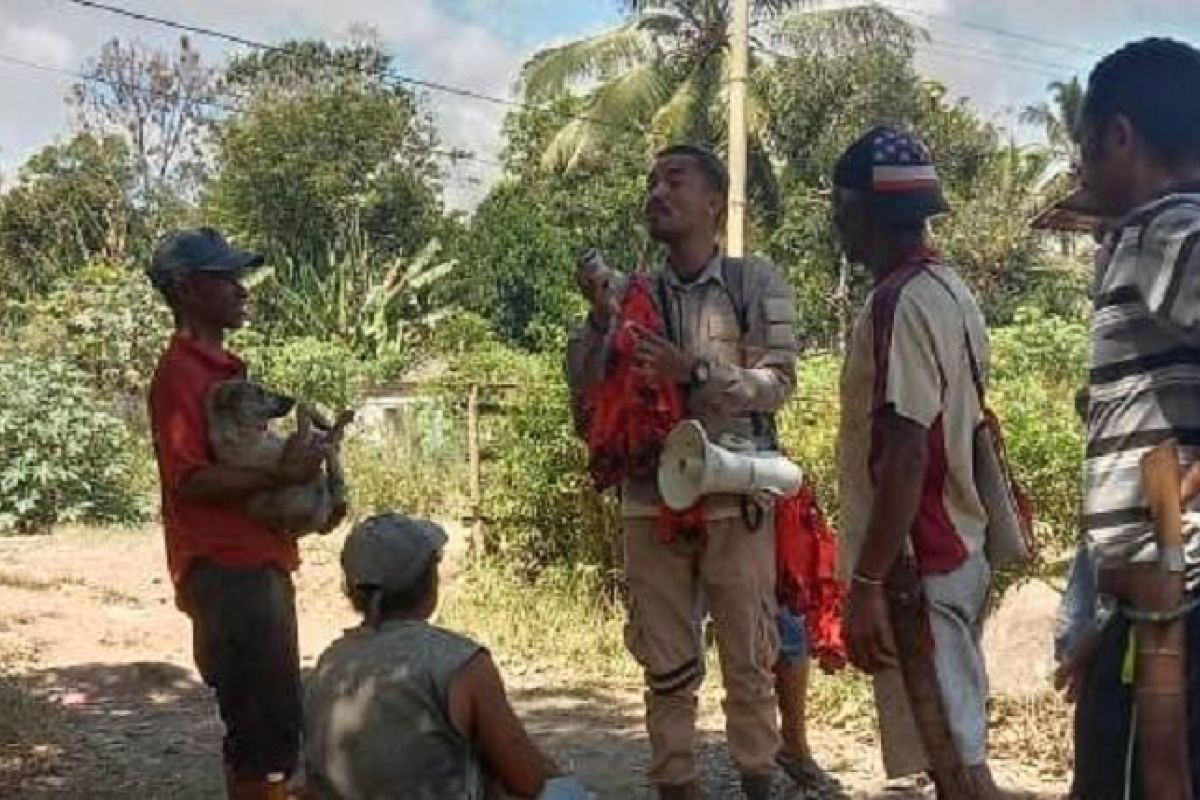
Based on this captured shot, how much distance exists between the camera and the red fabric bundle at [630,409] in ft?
14.0

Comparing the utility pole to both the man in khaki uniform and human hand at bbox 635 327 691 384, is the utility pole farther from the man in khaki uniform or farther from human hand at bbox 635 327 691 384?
human hand at bbox 635 327 691 384

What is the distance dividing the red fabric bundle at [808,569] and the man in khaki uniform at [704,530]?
35cm

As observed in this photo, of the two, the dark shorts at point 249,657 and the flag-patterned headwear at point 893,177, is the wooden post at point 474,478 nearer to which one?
the dark shorts at point 249,657

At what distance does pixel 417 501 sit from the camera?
39.3 ft

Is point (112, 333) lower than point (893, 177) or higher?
higher

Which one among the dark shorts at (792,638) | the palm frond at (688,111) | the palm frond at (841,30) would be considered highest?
the palm frond at (841,30)

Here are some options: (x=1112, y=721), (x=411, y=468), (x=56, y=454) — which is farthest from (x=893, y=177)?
(x=56, y=454)

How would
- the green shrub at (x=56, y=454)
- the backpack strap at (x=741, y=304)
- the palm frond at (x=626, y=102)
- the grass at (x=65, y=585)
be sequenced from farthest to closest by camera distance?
the palm frond at (x=626, y=102) → the green shrub at (x=56, y=454) → the grass at (x=65, y=585) → the backpack strap at (x=741, y=304)

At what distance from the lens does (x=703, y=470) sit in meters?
4.11

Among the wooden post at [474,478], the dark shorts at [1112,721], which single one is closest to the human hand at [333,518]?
the dark shorts at [1112,721]

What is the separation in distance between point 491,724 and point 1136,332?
1.29m

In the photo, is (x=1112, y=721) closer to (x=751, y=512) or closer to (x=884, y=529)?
(x=884, y=529)

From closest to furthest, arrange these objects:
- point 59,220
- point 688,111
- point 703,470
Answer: point 703,470 < point 688,111 < point 59,220

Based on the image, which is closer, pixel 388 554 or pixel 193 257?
pixel 388 554
